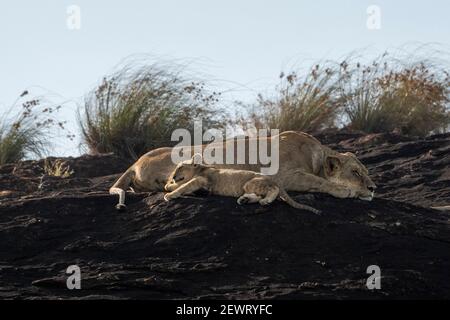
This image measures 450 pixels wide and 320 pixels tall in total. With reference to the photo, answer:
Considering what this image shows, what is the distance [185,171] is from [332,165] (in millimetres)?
1453

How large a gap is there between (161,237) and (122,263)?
46 centimetres

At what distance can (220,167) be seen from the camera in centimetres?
1140

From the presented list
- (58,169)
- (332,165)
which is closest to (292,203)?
(332,165)

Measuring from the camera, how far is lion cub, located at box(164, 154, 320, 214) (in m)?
10.1

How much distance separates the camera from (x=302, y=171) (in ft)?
36.2

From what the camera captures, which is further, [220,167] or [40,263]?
[220,167]

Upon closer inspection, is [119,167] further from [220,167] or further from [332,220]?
[332,220]

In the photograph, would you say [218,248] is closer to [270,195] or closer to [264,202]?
[264,202]

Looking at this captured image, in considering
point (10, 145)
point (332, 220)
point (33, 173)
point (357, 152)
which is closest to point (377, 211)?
point (332, 220)

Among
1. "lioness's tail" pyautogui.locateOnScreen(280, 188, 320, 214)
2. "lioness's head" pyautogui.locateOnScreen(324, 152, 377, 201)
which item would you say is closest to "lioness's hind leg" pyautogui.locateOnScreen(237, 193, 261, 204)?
"lioness's tail" pyautogui.locateOnScreen(280, 188, 320, 214)

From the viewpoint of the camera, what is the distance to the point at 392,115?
19.1m
